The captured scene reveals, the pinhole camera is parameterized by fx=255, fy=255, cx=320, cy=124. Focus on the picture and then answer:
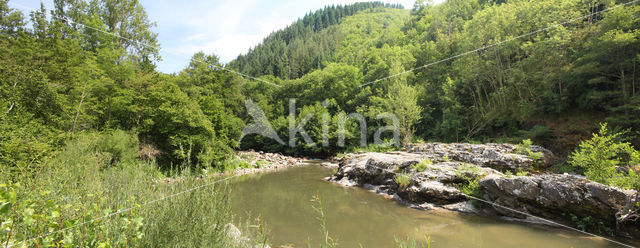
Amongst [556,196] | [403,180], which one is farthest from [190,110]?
[556,196]

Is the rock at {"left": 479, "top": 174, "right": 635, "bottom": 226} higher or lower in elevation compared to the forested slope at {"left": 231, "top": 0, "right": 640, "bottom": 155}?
lower

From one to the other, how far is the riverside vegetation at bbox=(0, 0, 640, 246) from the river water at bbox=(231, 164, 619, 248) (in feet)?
4.60

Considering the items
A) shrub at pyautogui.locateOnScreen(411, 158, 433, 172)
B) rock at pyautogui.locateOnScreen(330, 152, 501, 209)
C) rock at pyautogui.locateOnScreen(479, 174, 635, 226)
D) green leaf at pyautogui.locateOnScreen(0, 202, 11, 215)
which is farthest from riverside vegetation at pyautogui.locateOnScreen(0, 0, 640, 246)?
shrub at pyautogui.locateOnScreen(411, 158, 433, 172)

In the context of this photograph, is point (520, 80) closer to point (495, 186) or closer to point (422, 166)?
point (422, 166)

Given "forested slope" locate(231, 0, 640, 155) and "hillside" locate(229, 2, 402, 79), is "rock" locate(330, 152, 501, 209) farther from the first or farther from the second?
"hillside" locate(229, 2, 402, 79)

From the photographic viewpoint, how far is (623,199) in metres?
5.00

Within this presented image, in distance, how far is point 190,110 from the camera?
13719 millimetres

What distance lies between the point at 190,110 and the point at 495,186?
45.1 feet

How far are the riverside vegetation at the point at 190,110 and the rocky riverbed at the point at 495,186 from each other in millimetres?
450

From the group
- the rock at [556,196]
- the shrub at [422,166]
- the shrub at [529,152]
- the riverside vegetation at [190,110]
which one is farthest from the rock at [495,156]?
the rock at [556,196]

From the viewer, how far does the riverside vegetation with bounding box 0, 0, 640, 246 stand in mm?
2369

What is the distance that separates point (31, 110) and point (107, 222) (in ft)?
30.9

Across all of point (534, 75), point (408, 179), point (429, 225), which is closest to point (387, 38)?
point (534, 75)

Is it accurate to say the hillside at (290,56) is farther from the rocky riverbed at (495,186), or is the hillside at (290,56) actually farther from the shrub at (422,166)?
the shrub at (422,166)
